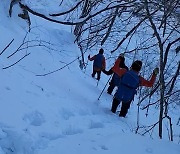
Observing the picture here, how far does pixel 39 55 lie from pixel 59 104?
10.3 ft

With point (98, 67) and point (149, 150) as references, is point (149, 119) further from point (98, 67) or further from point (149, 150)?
point (149, 150)

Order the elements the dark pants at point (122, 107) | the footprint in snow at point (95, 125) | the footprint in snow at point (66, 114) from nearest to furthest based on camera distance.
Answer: the footprint in snow at point (66, 114) → the footprint in snow at point (95, 125) → the dark pants at point (122, 107)

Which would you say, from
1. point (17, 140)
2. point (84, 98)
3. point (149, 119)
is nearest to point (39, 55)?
point (84, 98)

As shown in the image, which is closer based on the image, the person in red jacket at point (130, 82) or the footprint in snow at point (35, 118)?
the footprint in snow at point (35, 118)

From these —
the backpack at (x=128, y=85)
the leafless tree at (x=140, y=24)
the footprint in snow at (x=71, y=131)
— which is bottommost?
the footprint in snow at (x=71, y=131)

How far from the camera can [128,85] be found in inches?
292

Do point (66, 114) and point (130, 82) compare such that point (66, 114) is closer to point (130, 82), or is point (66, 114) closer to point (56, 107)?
point (56, 107)

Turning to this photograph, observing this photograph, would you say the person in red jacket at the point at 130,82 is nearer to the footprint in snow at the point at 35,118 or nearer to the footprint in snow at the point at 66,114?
the footprint in snow at the point at 66,114

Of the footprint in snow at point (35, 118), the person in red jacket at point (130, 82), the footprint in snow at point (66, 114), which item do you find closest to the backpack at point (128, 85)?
the person in red jacket at point (130, 82)

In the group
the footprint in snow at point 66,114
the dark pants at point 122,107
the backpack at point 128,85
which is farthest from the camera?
the dark pants at point 122,107

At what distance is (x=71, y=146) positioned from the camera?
185 inches

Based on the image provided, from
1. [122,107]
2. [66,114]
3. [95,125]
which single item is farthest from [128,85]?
[66,114]

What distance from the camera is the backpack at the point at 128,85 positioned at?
290 inches

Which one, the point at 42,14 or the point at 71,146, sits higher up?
the point at 42,14
